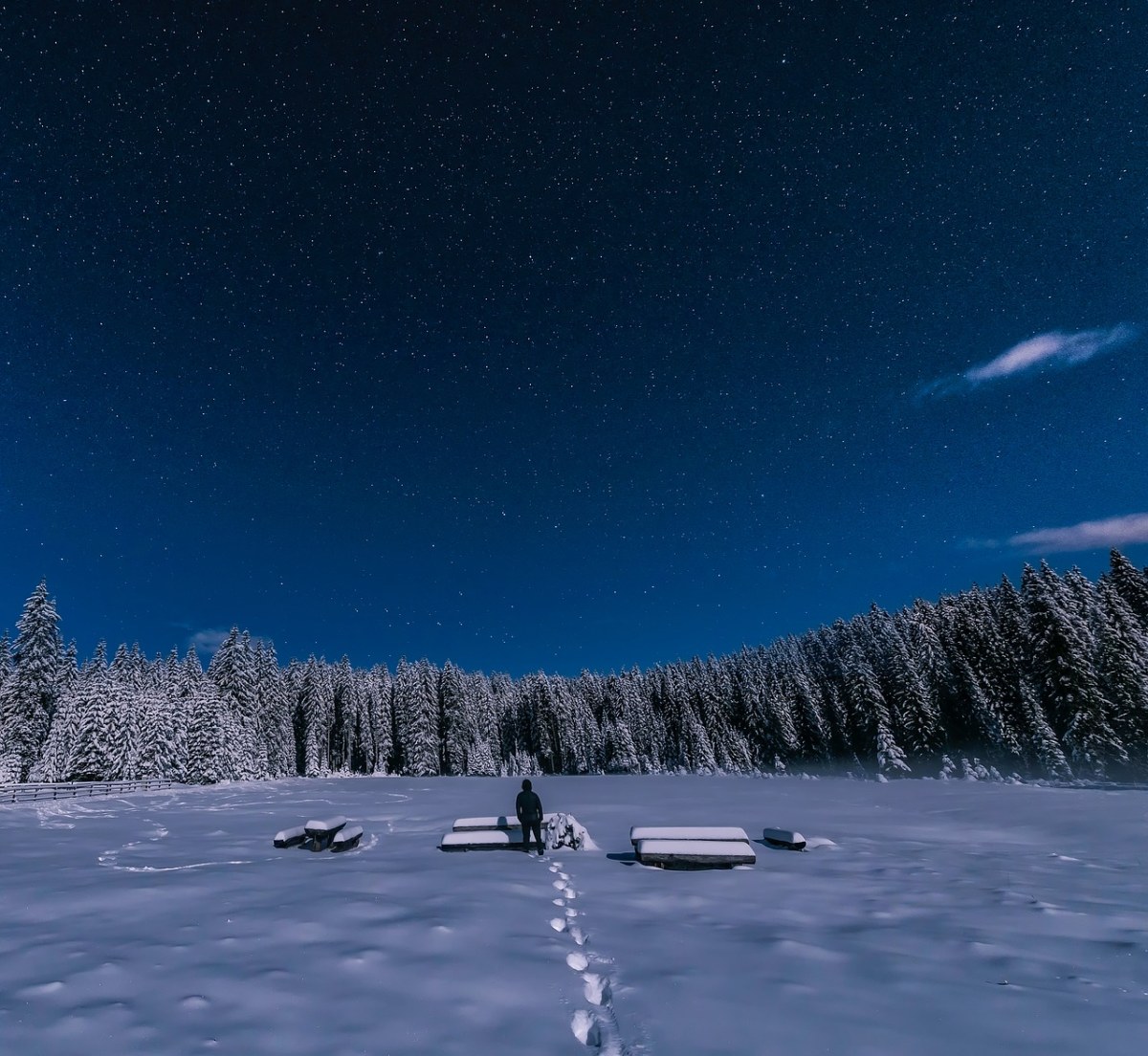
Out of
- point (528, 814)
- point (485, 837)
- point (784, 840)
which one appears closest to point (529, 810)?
point (528, 814)

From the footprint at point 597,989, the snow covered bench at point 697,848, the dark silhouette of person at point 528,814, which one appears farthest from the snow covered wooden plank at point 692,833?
the footprint at point 597,989

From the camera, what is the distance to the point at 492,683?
142 metres

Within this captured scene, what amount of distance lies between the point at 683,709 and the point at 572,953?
94497 mm

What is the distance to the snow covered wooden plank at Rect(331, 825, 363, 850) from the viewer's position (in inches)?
493

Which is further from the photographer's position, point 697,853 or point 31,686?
point 31,686

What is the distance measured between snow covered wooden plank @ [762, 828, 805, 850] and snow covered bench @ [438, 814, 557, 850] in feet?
16.4

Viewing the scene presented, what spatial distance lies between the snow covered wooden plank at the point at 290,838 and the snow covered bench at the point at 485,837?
10.8 ft

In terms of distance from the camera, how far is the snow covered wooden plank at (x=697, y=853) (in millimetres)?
10328

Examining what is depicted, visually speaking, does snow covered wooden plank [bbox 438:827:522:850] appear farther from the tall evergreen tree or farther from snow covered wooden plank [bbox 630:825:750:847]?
the tall evergreen tree

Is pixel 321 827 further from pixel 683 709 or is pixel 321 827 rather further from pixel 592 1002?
pixel 683 709

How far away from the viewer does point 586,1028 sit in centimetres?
443

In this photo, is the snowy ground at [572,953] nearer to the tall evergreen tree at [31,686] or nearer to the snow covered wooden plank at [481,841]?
the snow covered wooden plank at [481,841]

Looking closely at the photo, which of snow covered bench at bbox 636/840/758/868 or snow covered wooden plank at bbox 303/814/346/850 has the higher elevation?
snow covered wooden plank at bbox 303/814/346/850

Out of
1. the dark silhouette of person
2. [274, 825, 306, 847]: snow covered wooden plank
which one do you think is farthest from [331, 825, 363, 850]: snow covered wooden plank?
the dark silhouette of person
